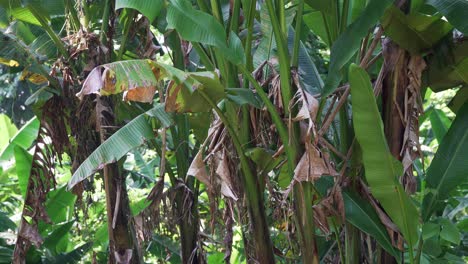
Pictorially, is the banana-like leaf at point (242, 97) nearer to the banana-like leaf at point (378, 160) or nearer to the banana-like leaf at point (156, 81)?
the banana-like leaf at point (156, 81)

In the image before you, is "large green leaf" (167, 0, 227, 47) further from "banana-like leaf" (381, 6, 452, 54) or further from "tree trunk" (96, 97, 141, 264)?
"tree trunk" (96, 97, 141, 264)

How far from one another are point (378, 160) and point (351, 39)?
547 mm

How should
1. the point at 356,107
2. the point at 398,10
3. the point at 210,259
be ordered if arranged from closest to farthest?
the point at 356,107 → the point at 398,10 → the point at 210,259

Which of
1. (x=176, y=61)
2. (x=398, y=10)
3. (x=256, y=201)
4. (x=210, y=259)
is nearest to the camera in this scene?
(x=398, y=10)

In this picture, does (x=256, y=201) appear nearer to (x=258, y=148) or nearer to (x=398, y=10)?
(x=258, y=148)

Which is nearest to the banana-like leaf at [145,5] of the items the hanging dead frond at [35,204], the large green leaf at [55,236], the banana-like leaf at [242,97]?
the banana-like leaf at [242,97]

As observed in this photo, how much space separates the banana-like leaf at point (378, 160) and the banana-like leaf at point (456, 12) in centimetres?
55

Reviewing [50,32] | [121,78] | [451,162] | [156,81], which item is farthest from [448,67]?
[50,32]

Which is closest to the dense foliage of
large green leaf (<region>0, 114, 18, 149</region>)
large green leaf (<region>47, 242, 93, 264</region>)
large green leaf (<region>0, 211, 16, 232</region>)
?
large green leaf (<region>47, 242, 93, 264</region>)

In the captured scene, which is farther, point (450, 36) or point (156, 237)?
point (156, 237)

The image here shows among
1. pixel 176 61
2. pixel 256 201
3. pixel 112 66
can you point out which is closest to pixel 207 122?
pixel 176 61

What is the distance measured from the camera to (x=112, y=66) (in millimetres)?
2861

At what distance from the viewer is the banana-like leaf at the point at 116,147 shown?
11.1 feet

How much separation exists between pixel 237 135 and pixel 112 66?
0.79 meters
